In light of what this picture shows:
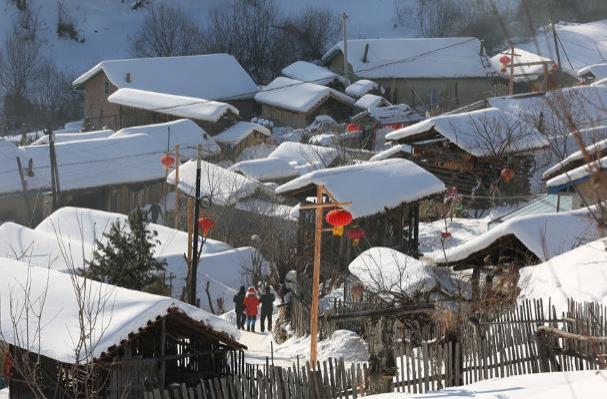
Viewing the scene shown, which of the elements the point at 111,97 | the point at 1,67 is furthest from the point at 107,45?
the point at 111,97

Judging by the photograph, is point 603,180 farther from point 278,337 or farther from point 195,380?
point 278,337

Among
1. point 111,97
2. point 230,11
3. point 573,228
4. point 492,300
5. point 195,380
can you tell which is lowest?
point 195,380

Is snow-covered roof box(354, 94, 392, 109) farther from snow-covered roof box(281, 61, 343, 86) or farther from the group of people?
the group of people

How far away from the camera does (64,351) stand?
429 inches

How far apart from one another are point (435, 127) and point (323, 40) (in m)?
31.6

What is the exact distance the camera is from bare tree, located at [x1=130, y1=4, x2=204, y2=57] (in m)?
59.3

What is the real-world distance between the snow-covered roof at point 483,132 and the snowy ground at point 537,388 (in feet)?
60.3

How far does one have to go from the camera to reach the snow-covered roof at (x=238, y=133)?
129 feet

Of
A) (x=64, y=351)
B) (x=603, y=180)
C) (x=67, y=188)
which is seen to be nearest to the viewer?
(x=603, y=180)

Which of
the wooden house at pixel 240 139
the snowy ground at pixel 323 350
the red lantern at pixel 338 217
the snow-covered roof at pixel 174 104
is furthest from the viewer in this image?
the snow-covered roof at pixel 174 104

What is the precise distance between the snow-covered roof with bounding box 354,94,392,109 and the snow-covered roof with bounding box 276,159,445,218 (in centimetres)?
2133

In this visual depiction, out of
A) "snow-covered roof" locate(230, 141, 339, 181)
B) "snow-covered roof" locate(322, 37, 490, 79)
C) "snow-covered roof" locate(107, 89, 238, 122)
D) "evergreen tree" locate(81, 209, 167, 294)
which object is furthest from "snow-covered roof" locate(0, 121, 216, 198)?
"snow-covered roof" locate(322, 37, 490, 79)

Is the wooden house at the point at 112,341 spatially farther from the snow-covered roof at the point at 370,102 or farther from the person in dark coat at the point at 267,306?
the snow-covered roof at the point at 370,102

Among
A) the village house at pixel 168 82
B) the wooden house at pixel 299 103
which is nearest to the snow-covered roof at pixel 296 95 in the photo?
the wooden house at pixel 299 103
